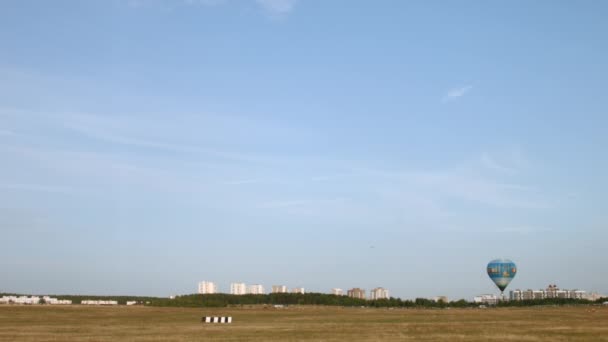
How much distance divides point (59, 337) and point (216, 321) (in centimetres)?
2932

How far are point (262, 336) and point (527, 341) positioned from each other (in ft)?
64.4

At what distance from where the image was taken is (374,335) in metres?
52.5

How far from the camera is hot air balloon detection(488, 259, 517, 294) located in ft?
574

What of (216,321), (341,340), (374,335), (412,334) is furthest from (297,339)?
(216,321)

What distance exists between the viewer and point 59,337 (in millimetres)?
50875

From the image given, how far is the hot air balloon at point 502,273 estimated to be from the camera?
175 meters

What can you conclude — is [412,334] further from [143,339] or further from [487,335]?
[143,339]

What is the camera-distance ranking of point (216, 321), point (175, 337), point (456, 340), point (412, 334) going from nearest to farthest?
point (456, 340) → point (175, 337) → point (412, 334) → point (216, 321)

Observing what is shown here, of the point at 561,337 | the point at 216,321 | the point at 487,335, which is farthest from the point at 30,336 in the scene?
the point at 561,337

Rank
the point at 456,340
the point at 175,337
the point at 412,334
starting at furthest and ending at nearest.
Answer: the point at 412,334, the point at 175,337, the point at 456,340

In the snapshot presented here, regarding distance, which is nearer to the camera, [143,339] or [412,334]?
[143,339]

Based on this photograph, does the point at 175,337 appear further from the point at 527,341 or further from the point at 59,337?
the point at 527,341

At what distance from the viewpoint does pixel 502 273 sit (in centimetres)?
17525

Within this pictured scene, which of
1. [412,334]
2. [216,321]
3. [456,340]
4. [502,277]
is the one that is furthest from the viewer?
[502,277]
